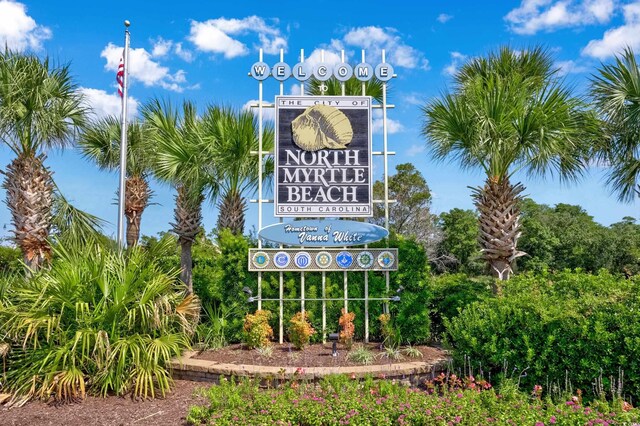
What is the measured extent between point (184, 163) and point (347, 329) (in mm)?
6214

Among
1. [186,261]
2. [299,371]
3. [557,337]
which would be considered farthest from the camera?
[186,261]

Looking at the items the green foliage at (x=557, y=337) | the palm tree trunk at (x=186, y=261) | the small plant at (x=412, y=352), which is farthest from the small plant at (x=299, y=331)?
the palm tree trunk at (x=186, y=261)

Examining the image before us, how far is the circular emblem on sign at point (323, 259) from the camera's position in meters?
9.57

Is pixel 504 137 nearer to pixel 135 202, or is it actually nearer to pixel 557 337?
pixel 557 337

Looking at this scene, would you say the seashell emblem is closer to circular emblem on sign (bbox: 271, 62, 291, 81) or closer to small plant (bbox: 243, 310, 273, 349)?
circular emblem on sign (bbox: 271, 62, 291, 81)

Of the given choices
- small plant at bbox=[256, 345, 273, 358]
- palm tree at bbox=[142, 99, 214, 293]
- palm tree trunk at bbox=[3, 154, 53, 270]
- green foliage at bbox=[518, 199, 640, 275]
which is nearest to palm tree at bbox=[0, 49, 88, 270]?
palm tree trunk at bbox=[3, 154, 53, 270]

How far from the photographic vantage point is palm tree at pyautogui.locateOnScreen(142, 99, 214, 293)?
508 inches

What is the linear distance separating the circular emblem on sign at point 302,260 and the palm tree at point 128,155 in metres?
10.1

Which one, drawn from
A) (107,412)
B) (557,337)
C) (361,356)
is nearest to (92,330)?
(107,412)

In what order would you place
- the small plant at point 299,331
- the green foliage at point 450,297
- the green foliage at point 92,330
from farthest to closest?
the green foliage at point 450,297 → the small plant at point 299,331 → the green foliage at point 92,330

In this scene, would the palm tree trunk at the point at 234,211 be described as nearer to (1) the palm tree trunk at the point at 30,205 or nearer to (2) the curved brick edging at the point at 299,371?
(1) the palm tree trunk at the point at 30,205

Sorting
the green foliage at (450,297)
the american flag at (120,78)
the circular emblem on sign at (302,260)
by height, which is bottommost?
the green foliage at (450,297)

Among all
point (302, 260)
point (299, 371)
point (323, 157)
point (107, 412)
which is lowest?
point (107, 412)

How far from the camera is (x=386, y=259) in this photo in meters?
9.60
